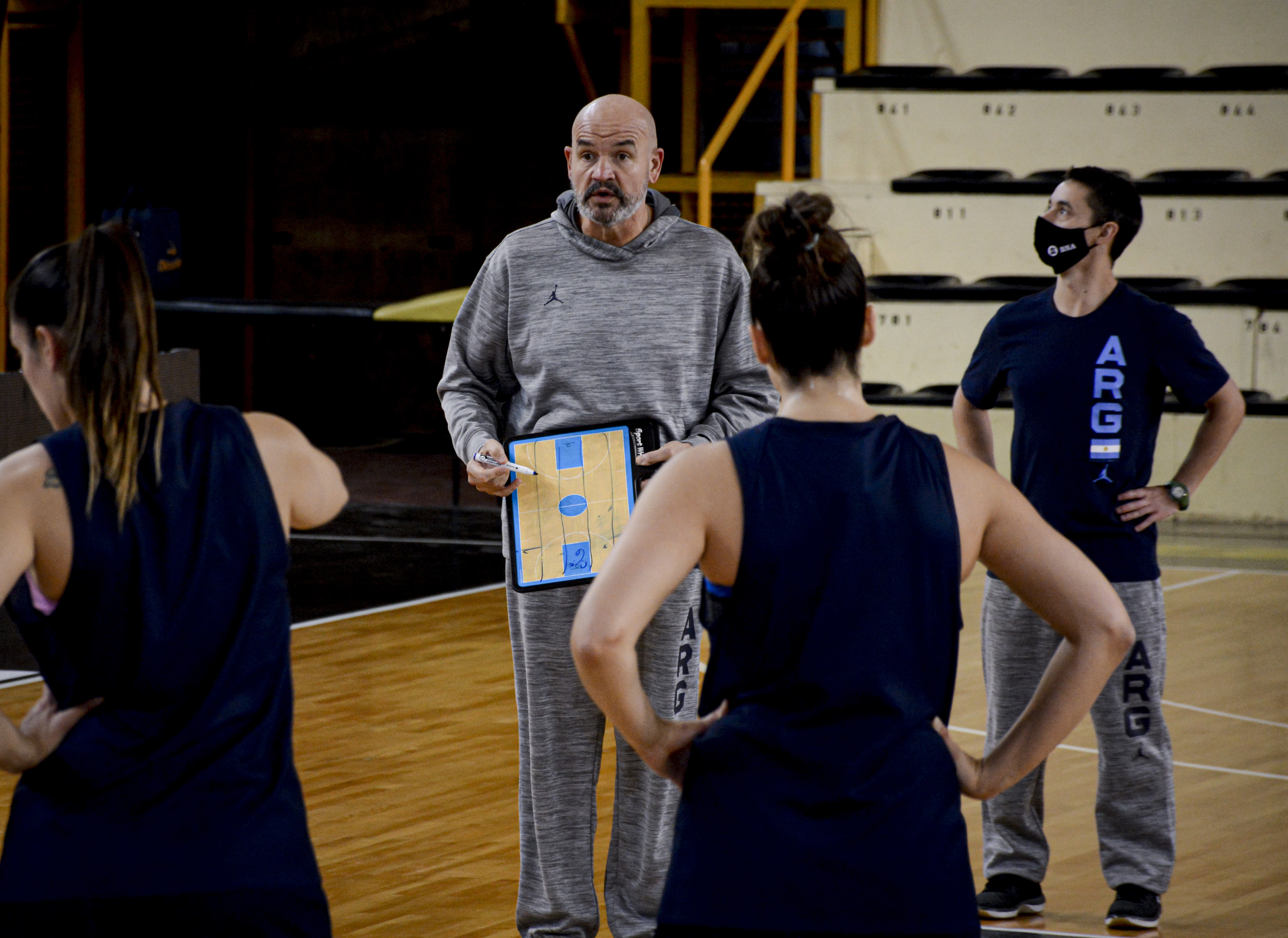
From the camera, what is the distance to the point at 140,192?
1134 cm

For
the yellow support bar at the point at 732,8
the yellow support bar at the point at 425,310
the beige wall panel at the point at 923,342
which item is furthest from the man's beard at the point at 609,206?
the yellow support bar at the point at 732,8

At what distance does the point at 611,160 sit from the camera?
9.98ft

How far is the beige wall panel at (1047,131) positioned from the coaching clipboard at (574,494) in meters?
7.37

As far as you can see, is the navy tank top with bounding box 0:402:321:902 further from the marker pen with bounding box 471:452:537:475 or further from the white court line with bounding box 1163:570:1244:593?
the white court line with bounding box 1163:570:1244:593

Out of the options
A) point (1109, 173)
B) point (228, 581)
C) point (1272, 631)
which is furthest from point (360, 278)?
point (228, 581)

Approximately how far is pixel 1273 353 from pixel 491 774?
607 centimetres

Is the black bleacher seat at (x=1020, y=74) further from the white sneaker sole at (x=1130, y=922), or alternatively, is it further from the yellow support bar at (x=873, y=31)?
the white sneaker sole at (x=1130, y=922)

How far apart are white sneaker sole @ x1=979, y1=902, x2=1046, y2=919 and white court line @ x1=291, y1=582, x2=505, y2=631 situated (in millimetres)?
3669

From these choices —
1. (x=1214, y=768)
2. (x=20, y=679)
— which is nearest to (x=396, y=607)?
(x=20, y=679)

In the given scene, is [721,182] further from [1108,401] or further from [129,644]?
[129,644]

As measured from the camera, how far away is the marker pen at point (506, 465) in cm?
294

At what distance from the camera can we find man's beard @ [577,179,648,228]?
9.91 ft

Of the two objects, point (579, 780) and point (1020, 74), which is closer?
point (579, 780)

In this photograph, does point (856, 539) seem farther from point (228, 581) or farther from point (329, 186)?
point (329, 186)
